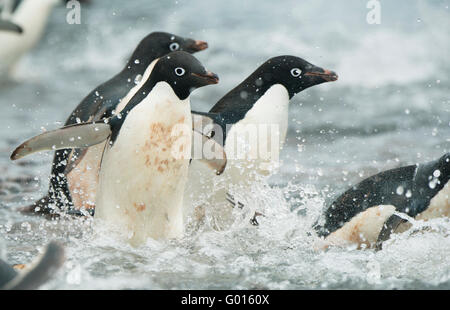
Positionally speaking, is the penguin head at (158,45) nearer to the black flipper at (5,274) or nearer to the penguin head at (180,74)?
the penguin head at (180,74)

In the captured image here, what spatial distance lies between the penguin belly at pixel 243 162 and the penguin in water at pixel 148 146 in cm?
39

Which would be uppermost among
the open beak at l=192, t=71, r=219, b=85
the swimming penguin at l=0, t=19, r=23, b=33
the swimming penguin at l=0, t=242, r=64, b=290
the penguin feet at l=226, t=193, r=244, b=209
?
the swimming penguin at l=0, t=19, r=23, b=33

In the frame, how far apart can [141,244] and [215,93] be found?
5.11 metres

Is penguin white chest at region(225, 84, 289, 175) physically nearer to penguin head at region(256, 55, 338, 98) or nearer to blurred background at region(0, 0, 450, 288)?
penguin head at region(256, 55, 338, 98)

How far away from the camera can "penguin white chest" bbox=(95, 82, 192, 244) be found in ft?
11.3

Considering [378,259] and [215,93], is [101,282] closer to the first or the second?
[378,259]

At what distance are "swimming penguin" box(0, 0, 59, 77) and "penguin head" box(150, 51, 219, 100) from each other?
4952 millimetres

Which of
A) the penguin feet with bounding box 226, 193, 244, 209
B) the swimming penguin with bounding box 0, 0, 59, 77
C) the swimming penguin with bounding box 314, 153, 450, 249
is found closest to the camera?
the swimming penguin with bounding box 314, 153, 450, 249

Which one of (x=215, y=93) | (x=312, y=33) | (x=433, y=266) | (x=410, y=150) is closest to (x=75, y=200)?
(x=433, y=266)

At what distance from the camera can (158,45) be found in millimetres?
4840

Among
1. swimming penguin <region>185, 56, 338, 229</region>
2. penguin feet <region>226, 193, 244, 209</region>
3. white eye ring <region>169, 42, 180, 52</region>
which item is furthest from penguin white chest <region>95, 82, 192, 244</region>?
white eye ring <region>169, 42, 180, 52</region>

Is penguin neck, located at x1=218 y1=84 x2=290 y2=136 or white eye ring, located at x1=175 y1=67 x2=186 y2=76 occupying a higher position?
penguin neck, located at x1=218 y1=84 x2=290 y2=136

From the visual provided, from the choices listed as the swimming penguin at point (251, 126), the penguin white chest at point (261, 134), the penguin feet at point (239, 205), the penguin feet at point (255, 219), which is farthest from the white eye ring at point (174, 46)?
the penguin feet at point (255, 219)

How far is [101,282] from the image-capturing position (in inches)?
114
